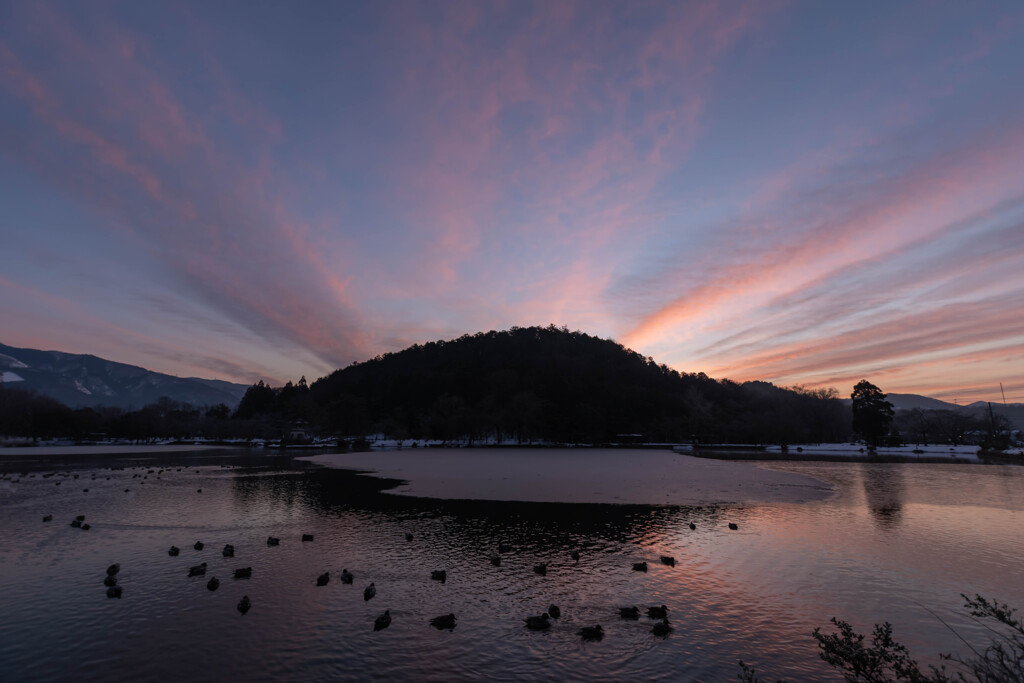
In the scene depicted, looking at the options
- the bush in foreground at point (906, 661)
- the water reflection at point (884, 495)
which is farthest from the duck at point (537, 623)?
the water reflection at point (884, 495)

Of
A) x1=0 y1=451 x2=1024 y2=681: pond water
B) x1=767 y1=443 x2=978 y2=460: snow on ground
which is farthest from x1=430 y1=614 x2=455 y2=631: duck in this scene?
x1=767 y1=443 x2=978 y2=460: snow on ground

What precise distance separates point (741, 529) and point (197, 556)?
2911 cm

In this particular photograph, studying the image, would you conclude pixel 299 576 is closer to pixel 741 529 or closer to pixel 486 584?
pixel 486 584

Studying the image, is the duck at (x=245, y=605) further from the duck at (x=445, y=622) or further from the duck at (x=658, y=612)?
the duck at (x=658, y=612)

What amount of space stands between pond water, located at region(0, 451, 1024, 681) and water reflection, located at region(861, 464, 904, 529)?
16.1 inches

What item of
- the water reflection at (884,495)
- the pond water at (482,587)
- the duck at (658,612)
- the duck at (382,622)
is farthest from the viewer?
the water reflection at (884,495)

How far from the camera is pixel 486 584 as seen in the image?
59.5 ft

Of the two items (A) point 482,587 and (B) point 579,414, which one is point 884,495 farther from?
(B) point 579,414

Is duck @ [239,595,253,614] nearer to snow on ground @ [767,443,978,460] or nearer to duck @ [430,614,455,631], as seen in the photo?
duck @ [430,614,455,631]

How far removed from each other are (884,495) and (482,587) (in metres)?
41.6

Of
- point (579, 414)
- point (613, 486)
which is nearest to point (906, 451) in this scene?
point (579, 414)

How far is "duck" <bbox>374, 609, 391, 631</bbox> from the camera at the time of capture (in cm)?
1403

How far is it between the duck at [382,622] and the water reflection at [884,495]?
96.8ft

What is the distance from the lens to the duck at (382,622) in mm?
14031
